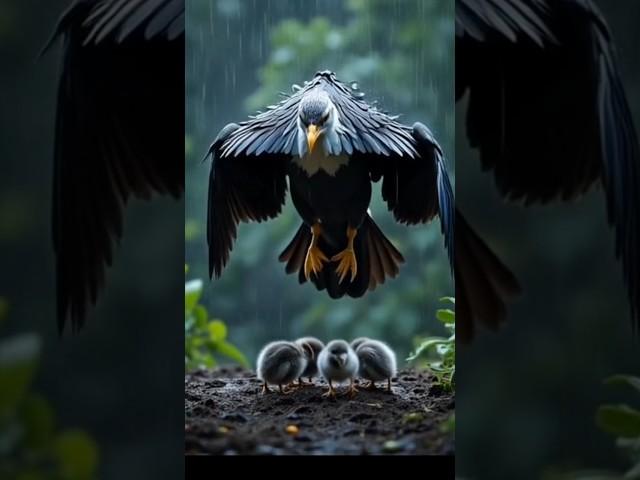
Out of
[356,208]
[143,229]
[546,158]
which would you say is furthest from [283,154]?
[546,158]

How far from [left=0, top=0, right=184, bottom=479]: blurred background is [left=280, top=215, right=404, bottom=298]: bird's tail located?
0.59 meters

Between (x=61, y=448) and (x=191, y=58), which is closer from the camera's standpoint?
(x=61, y=448)

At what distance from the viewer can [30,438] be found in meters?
0.63

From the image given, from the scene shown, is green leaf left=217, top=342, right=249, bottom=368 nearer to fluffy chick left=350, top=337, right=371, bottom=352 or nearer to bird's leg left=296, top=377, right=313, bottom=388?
bird's leg left=296, top=377, right=313, bottom=388

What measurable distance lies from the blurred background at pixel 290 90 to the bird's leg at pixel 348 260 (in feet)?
0.22

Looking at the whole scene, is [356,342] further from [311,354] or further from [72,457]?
[72,457]

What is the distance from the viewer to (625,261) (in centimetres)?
164

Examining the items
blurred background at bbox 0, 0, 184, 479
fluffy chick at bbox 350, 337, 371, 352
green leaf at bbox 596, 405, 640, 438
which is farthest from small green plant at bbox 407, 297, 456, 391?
green leaf at bbox 596, 405, 640, 438

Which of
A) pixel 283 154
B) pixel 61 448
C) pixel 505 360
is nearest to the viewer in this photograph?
pixel 61 448

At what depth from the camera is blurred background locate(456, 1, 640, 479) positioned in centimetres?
161

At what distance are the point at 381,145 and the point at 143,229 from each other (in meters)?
0.68

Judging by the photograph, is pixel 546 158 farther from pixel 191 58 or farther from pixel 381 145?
pixel 191 58

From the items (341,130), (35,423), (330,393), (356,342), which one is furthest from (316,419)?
(35,423)

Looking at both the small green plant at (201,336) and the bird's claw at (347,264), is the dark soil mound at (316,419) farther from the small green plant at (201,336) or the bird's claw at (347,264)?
the bird's claw at (347,264)
